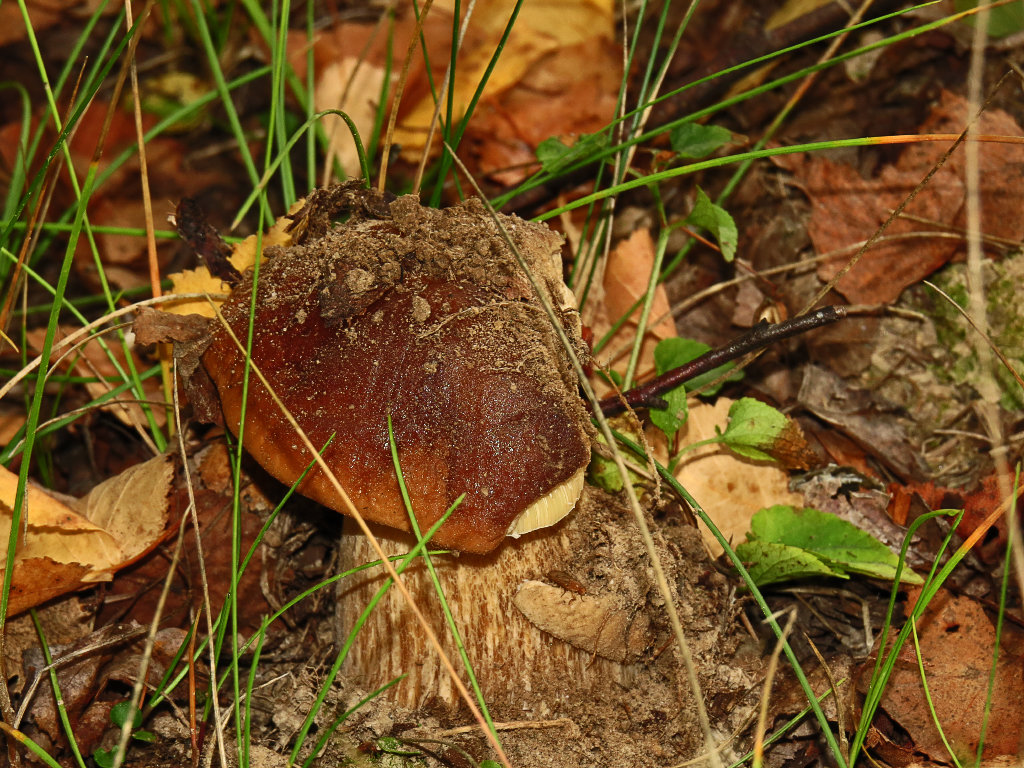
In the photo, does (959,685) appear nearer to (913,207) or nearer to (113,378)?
(913,207)

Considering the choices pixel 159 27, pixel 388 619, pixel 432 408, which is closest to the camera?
pixel 432 408

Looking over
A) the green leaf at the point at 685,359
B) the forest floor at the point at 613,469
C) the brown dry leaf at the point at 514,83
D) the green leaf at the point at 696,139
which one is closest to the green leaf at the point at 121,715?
the forest floor at the point at 613,469

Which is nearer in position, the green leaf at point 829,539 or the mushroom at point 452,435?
the mushroom at point 452,435

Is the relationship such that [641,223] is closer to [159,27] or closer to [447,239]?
[447,239]

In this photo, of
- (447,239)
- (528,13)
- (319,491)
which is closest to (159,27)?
(528,13)

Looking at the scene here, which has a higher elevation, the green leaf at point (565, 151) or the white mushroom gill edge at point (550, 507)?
the green leaf at point (565, 151)

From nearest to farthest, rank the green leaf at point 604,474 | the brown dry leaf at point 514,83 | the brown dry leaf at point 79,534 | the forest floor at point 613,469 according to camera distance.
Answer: the forest floor at point 613,469, the brown dry leaf at point 79,534, the green leaf at point 604,474, the brown dry leaf at point 514,83

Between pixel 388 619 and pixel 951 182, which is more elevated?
pixel 951 182

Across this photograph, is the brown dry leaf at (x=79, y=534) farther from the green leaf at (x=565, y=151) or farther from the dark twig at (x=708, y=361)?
the green leaf at (x=565, y=151)
